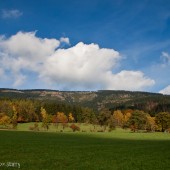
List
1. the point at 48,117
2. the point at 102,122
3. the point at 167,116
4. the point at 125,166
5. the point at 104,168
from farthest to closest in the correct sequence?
the point at 102,122, the point at 48,117, the point at 167,116, the point at 125,166, the point at 104,168

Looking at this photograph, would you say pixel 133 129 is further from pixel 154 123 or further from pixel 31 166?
pixel 31 166

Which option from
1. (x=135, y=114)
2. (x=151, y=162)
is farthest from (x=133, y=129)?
(x=151, y=162)

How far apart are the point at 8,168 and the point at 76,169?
22.0 feet

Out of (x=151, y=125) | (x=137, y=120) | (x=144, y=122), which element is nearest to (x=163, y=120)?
(x=151, y=125)

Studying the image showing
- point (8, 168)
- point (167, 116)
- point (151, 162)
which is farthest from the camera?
point (167, 116)

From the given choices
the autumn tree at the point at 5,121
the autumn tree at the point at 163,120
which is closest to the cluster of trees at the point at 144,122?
the autumn tree at the point at 163,120

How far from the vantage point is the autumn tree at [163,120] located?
168250 mm

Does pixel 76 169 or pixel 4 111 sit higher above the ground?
pixel 4 111

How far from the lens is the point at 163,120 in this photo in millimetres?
170625

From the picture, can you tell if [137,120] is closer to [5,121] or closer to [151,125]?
[151,125]

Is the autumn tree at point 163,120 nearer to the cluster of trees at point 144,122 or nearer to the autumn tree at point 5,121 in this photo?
the cluster of trees at point 144,122

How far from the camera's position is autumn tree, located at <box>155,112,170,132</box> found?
168250mm

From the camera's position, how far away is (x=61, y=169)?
29141 millimetres

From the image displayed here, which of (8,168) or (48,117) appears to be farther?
(48,117)
